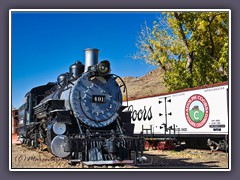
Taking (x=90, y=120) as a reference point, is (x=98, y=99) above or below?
above

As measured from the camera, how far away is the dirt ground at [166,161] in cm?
973

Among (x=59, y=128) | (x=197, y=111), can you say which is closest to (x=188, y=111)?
(x=197, y=111)

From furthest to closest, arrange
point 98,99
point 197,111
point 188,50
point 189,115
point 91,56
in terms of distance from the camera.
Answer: point 188,50 → point 189,115 → point 197,111 → point 91,56 → point 98,99

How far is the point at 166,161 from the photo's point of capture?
11.6 meters

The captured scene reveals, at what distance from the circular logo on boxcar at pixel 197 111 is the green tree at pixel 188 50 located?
4.18 m

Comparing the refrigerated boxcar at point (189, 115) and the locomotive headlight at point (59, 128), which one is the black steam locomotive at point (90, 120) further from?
the refrigerated boxcar at point (189, 115)

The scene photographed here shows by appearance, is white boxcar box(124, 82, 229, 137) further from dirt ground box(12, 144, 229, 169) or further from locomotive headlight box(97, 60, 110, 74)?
locomotive headlight box(97, 60, 110, 74)

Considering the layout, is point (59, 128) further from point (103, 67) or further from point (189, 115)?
point (189, 115)

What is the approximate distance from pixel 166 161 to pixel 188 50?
786 centimetres

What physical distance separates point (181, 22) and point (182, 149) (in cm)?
568

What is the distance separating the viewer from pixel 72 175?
853cm

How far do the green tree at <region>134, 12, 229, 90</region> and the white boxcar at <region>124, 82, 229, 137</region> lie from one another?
2.62 metres
